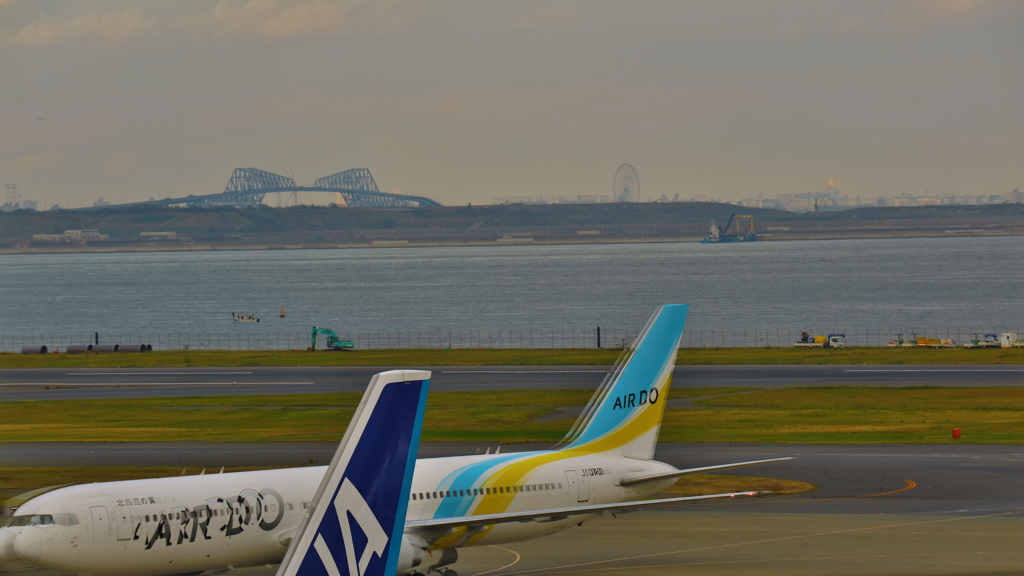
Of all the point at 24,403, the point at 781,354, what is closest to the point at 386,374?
the point at 24,403

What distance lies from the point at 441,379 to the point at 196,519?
76324 millimetres

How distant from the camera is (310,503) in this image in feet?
82.8

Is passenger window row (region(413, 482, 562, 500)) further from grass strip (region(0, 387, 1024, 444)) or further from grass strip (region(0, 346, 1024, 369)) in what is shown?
grass strip (region(0, 346, 1024, 369))

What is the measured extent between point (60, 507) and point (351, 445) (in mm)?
18869

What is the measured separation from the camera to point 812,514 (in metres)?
49.3

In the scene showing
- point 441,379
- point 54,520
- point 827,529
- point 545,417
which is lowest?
point 441,379

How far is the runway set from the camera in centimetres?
10000

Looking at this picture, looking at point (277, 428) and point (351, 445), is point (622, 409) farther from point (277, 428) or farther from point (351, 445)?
point (277, 428)

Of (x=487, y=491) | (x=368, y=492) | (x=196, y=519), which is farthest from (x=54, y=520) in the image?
(x=368, y=492)

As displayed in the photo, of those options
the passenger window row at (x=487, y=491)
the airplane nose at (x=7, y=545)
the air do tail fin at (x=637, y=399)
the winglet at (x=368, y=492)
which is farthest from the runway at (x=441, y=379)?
the winglet at (x=368, y=492)

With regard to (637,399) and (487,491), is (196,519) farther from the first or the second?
(637,399)

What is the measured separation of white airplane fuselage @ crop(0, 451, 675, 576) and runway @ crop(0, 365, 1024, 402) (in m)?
61.9

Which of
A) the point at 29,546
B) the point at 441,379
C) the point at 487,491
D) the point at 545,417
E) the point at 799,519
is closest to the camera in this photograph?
the point at 29,546

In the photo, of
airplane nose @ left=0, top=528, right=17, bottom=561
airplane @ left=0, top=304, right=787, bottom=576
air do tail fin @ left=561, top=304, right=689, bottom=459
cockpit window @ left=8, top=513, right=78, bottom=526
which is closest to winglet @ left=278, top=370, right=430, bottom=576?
airplane @ left=0, top=304, right=787, bottom=576
